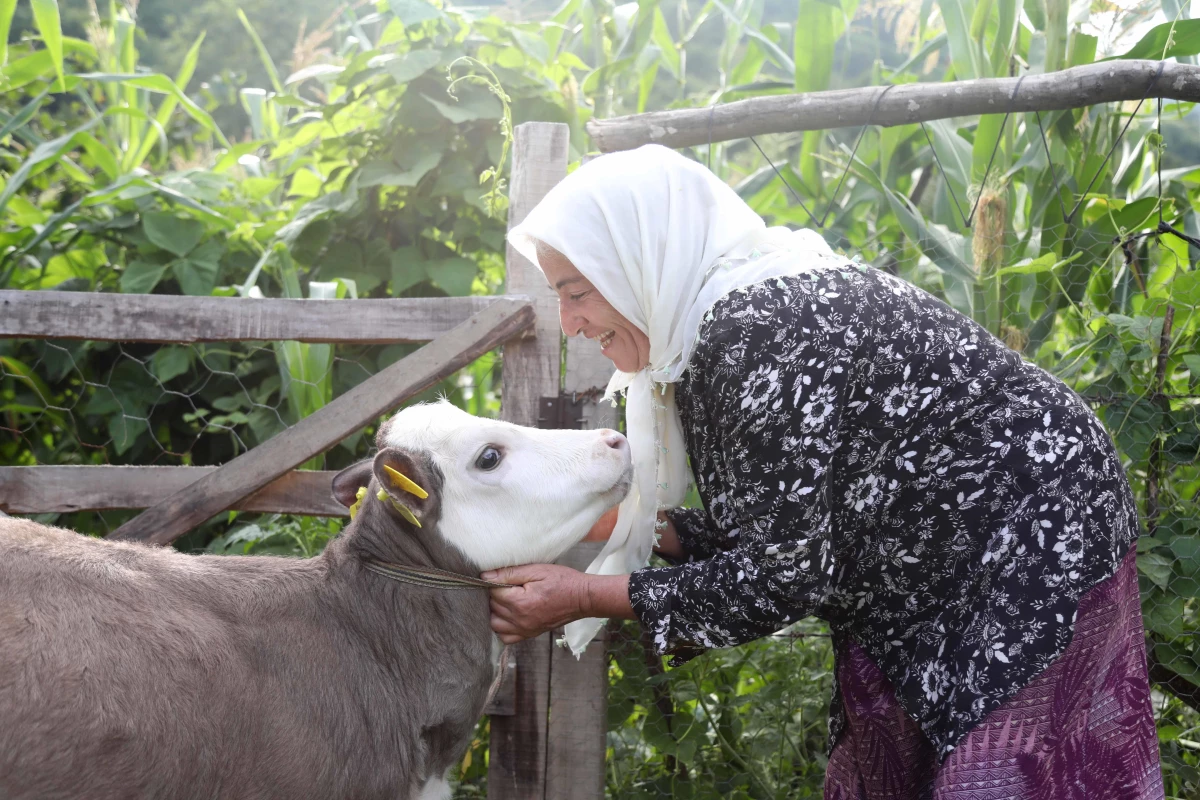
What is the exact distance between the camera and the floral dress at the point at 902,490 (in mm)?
1856

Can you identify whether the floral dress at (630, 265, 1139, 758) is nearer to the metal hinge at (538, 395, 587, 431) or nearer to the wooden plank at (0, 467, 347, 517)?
the metal hinge at (538, 395, 587, 431)

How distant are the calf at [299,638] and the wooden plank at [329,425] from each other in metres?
0.37

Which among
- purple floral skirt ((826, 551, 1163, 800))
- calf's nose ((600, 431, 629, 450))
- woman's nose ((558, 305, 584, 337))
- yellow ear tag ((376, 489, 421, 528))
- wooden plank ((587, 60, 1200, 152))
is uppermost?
wooden plank ((587, 60, 1200, 152))

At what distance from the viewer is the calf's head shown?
6.99 ft

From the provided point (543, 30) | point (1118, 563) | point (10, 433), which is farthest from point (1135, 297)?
point (10, 433)

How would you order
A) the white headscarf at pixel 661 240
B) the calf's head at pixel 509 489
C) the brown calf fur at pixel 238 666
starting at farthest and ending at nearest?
1. the calf's head at pixel 509 489
2. the white headscarf at pixel 661 240
3. the brown calf fur at pixel 238 666

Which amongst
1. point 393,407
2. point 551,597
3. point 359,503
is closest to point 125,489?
point 393,407

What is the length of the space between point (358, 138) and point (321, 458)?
1.27 metres

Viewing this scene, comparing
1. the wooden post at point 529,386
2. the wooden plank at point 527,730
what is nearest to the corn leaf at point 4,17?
the wooden post at point 529,386

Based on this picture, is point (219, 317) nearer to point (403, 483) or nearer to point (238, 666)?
point (403, 483)

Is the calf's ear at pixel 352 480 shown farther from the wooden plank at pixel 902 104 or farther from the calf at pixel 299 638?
the wooden plank at pixel 902 104

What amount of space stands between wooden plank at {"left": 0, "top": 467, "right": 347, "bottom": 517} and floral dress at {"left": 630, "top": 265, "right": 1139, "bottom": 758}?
45.1 inches

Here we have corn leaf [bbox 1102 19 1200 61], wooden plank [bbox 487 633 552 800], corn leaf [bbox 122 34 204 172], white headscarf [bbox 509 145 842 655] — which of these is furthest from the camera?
corn leaf [bbox 122 34 204 172]

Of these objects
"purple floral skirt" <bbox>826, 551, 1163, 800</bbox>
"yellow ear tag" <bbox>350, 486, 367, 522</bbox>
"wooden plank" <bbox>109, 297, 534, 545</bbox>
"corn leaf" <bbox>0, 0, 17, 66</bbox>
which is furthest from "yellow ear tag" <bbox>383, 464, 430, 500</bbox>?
"corn leaf" <bbox>0, 0, 17, 66</bbox>
